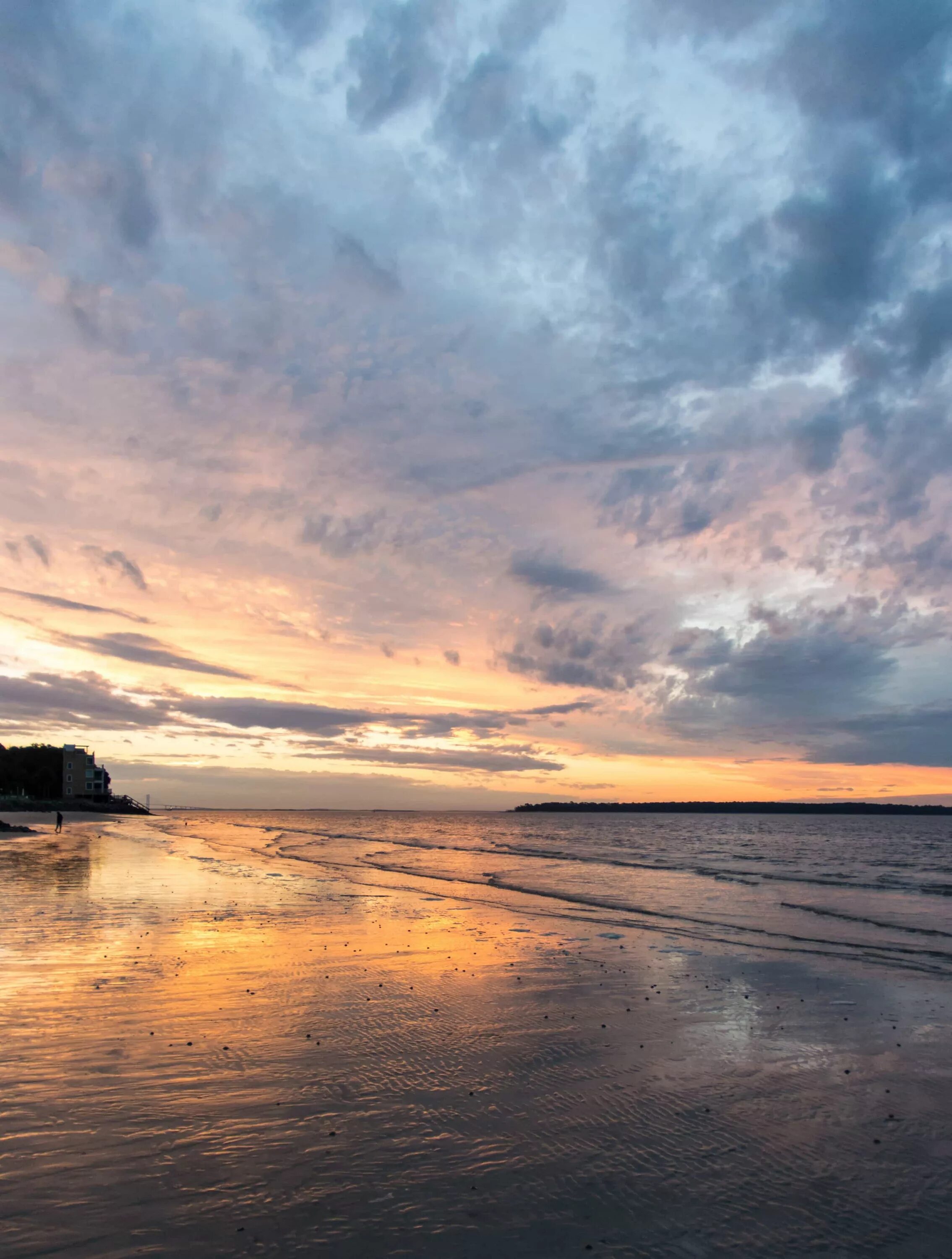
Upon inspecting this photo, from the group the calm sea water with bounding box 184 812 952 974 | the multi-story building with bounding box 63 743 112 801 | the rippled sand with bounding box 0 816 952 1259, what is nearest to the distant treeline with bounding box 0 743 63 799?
the multi-story building with bounding box 63 743 112 801

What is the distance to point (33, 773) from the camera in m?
177

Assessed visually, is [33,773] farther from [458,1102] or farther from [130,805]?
[458,1102]

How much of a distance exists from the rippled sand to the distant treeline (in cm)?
18034

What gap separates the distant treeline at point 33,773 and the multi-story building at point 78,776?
6.23 ft

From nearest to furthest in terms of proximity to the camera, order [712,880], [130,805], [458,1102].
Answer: [458,1102] < [712,880] < [130,805]

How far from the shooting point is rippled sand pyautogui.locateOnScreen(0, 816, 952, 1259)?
682cm

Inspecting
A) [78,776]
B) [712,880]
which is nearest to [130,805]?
[78,776]

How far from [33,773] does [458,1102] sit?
196m

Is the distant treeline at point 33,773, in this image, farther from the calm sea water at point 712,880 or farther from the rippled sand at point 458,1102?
the rippled sand at point 458,1102

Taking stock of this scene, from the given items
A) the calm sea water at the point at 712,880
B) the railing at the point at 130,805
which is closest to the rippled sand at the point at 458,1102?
the calm sea water at the point at 712,880

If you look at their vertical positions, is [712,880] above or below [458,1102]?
below

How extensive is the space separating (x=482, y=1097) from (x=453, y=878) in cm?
3474

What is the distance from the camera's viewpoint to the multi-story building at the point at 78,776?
180125 millimetres

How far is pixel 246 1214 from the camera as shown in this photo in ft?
22.2
